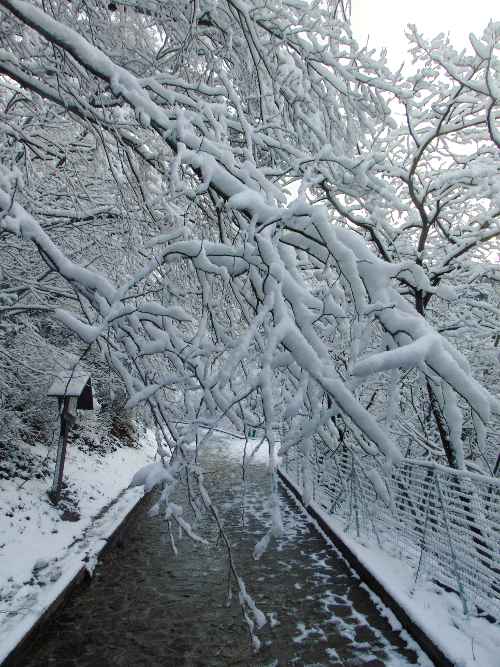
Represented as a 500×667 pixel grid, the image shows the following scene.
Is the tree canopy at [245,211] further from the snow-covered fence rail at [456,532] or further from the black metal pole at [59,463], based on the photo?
the black metal pole at [59,463]

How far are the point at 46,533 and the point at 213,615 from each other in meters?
3.62

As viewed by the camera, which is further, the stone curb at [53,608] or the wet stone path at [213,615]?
the wet stone path at [213,615]

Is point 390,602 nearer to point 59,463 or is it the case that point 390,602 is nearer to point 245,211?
point 245,211

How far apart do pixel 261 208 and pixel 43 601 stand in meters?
5.15

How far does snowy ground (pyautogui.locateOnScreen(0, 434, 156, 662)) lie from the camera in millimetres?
5625

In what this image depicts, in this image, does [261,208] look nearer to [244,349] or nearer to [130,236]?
[244,349]

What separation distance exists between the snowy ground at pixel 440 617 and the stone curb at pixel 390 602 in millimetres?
43

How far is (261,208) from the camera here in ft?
7.26

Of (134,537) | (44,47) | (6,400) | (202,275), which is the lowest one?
(134,537)

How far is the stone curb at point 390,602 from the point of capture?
480 cm

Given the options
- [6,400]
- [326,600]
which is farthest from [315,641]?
[6,400]

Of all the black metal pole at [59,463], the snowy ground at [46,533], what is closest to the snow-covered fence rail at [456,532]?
the snowy ground at [46,533]

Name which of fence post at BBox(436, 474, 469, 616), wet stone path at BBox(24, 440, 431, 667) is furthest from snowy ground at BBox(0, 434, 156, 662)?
fence post at BBox(436, 474, 469, 616)

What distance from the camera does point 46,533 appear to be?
27.8 ft
